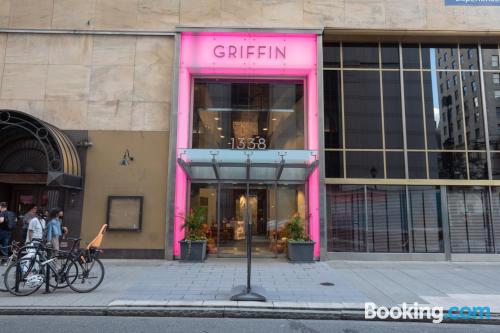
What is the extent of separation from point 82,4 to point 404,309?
577 inches

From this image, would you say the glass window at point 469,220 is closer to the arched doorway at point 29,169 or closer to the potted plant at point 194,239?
the potted plant at point 194,239

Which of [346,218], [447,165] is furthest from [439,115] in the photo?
[346,218]

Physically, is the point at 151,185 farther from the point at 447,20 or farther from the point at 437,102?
the point at 447,20

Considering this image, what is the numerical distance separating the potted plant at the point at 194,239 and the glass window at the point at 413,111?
27.2 feet

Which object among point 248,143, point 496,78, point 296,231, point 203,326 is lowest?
point 203,326

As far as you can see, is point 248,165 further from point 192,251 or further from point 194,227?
point 192,251

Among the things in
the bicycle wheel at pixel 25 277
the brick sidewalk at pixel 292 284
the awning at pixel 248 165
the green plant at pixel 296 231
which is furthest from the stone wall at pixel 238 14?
the bicycle wheel at pixel 25 277

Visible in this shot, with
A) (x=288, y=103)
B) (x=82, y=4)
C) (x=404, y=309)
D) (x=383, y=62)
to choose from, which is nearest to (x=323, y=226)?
(x=288, y=103)

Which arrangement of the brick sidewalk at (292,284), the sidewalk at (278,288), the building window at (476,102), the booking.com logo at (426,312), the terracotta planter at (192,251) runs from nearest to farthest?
the booking.com logo at (426,312)
the sidewalk at (278,288)
the brick sidewalk at (292,284)
the terracotta planter at (192,251)
the building window at (476,102)

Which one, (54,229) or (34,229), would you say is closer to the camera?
(34,229)

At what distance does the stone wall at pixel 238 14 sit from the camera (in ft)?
44.6

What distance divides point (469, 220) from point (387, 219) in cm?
303

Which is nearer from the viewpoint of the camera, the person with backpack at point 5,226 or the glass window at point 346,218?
the person with backpack at point 5,226

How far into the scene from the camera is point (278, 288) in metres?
8.50
